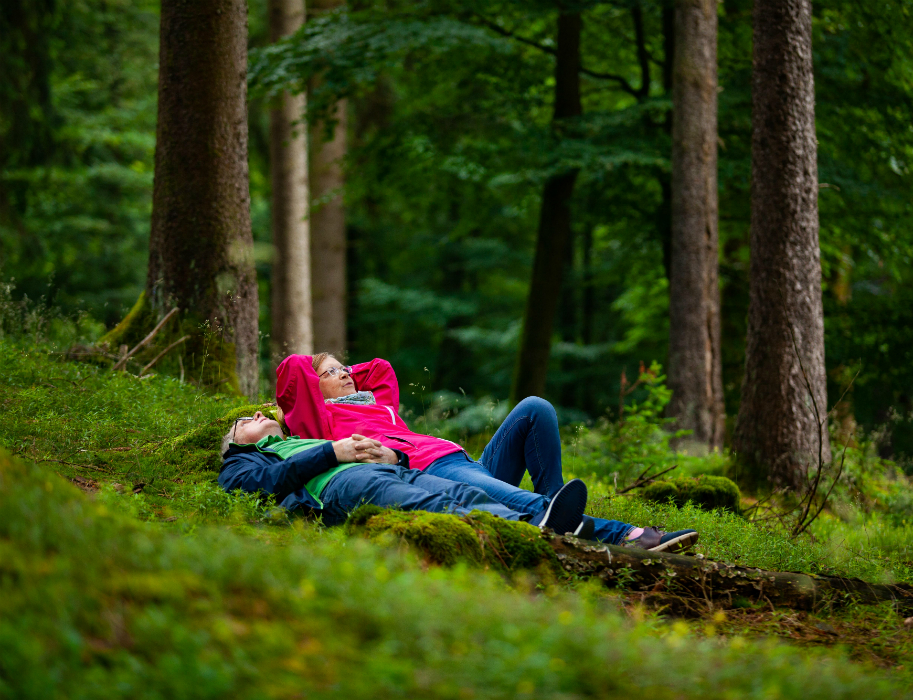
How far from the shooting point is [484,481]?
4.43m

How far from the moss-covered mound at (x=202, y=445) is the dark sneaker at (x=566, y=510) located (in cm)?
205

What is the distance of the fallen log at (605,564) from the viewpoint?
3.49m

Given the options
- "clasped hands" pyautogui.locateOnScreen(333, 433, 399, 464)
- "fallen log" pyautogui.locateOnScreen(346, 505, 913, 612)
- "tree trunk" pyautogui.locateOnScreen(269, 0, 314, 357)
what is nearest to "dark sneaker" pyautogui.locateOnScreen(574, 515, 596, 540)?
"fallen log" pyautogui.locateOnScreen(346, 505, 913, 612)

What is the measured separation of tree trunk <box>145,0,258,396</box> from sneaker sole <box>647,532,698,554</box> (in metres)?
4.27

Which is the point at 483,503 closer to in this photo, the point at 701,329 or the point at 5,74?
the point at 701,329

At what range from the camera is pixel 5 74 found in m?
11.5

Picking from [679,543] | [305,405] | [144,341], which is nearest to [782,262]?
[679,543]

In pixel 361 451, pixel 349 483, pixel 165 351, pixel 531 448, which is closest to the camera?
pixel 349 483

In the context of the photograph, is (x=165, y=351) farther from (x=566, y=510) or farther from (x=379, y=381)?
(x=566, y=510)

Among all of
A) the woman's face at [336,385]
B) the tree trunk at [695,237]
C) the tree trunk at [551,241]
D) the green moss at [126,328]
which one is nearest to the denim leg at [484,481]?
the woman's face at [336,385]

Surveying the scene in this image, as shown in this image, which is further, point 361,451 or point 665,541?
point 361,451

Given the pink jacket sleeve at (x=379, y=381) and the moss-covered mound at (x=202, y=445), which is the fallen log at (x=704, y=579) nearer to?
the pink jacket sleeve at (x=379, y=381)

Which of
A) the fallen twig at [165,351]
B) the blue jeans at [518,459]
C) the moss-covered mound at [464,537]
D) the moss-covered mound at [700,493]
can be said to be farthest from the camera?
the fallen twig at [165,351]

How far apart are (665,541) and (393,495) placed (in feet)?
4.87
